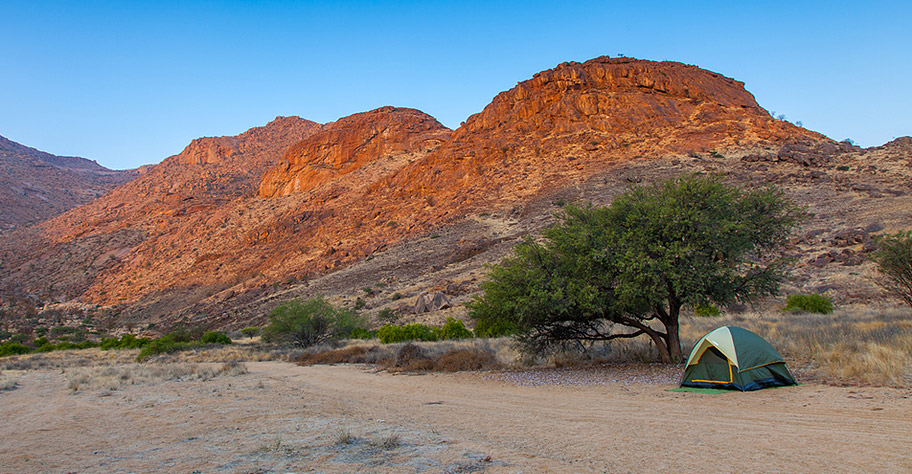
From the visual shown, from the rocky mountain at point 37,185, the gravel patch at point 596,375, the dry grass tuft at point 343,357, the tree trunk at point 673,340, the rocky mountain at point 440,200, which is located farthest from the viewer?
the rocky mountain at point 37,185

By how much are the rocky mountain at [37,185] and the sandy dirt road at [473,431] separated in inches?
4633

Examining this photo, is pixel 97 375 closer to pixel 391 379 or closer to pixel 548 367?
pixel 391 379

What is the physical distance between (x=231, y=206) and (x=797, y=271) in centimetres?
8472

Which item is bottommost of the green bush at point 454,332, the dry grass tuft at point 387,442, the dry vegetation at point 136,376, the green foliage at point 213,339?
the green foliage at point 213,339

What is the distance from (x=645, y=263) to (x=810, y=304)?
17557 millimetres

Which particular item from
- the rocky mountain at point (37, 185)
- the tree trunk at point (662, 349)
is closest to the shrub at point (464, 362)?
the tree trunk at point (662, 349)

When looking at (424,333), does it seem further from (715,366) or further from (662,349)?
(715,366)

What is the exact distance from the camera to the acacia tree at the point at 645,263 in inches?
515

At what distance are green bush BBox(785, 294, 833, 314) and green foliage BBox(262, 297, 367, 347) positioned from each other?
87.2 ft

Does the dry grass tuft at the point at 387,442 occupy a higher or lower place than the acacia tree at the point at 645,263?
lower

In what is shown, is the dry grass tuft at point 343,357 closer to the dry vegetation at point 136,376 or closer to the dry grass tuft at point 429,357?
the dry grass tuft at point 429,357

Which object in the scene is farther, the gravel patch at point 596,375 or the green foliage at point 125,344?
the green foliage at point 125,344

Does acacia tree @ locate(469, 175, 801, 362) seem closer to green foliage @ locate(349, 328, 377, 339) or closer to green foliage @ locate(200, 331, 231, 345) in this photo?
green foliage @ locate(349, 328, 377, 339)

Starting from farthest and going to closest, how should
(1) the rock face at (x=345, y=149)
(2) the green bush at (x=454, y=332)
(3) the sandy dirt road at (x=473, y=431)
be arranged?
(1) the rock face at (x=345, y=149)
(2) the green bush at (x=454, y=332)
(3) the sandy dirt road at (x=473, y=431)
